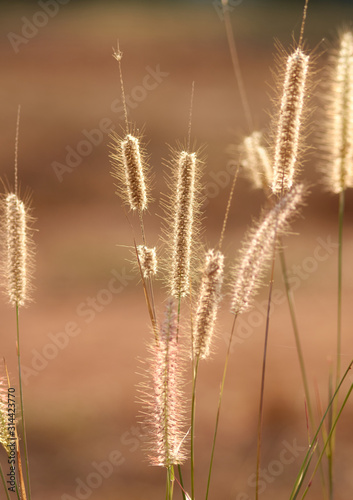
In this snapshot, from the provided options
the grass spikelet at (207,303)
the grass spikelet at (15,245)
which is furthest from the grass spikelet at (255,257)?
the grass spikelet at (15,245)

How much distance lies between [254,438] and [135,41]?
609cm

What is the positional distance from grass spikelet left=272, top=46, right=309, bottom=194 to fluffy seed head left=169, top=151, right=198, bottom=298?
6.2 inches

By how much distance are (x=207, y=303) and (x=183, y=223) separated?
0.15 m

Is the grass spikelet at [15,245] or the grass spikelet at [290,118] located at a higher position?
the grass spikelet at [290,118]

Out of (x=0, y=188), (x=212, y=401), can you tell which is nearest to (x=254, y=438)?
(x=212, y=401)

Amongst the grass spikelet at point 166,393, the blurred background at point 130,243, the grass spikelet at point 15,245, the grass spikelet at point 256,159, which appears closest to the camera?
the grass spikelet at point 166,393

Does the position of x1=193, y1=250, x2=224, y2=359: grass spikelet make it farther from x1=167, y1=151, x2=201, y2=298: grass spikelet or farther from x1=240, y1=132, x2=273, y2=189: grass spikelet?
x1=240, y1=132, x2=273, y2=189: grass spikelet

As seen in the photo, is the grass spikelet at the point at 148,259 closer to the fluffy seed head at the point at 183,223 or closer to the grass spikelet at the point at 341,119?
the fluffy seed head at the point at 183,223

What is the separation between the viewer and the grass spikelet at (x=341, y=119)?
1170mm

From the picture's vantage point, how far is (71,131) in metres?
6.68

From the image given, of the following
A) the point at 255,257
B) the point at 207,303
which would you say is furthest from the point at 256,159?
the point at 207,303

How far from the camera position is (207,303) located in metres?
1.08

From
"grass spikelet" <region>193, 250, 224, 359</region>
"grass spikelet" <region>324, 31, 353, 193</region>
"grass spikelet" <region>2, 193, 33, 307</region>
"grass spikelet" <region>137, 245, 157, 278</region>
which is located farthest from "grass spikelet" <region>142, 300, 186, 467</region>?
"grass spikelet" <region>324, 31, 353, 193</region>

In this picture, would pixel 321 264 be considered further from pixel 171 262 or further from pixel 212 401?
pixel 171 262
